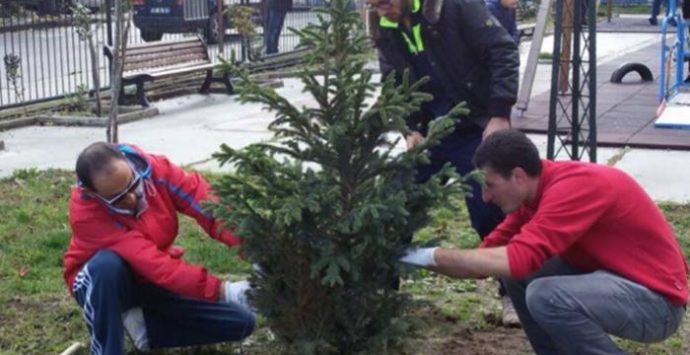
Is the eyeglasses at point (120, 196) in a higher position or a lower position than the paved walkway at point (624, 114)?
higher

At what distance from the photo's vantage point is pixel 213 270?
620 centimetres

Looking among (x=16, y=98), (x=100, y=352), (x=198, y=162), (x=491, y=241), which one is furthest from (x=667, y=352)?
(x=16, y=98)

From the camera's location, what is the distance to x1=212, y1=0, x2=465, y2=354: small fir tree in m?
3.81

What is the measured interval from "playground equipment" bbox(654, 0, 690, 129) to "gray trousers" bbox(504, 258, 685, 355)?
6676 mm

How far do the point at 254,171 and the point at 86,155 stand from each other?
72cm

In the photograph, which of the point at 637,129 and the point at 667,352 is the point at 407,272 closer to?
the point at 667,352

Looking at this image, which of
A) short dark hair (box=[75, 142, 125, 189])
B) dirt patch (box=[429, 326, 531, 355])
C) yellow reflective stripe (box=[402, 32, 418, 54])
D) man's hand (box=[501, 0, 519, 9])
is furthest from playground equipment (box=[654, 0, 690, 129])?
short dark hair (box=[75, 142, 125, 189])

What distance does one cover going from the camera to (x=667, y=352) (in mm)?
4984

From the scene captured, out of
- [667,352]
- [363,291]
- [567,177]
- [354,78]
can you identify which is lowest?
[667,352]

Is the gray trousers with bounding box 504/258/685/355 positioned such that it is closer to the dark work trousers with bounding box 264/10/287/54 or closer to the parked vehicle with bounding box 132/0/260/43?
the dark work trousers with bounding box 264/10/287/54

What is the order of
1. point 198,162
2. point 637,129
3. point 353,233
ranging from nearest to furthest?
1. point 353,233
2. point 198,162
3. point 637,129

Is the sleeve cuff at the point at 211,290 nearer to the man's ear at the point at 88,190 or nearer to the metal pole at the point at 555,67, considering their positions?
the man's ear at the point at 88,190

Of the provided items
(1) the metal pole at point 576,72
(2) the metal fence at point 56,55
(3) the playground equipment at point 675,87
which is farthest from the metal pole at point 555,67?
(2) the metal fence at point 56,55

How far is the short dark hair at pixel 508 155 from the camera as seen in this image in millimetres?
3947
